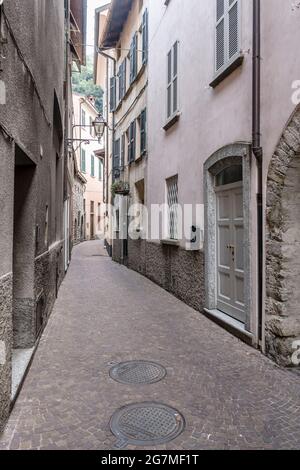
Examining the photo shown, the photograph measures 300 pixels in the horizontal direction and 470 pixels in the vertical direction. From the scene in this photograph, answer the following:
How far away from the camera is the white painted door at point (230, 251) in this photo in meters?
5.39

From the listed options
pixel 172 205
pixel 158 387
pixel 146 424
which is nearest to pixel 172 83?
pixel 172 205

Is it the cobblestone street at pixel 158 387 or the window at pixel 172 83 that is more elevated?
the window at pixel 172 83

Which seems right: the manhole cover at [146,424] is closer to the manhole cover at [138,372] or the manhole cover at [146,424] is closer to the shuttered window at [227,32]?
the manhole cover at [138,372]

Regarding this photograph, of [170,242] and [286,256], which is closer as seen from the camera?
[286,256]

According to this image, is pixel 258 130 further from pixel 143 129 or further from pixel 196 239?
pixel 143 129

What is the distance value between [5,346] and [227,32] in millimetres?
5393

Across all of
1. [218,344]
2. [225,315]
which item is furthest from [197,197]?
[218,344]

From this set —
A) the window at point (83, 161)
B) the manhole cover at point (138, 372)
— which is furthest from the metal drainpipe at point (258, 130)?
the window at point (83, 161)

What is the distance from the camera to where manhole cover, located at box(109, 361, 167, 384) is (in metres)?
3.71

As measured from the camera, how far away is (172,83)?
827cm

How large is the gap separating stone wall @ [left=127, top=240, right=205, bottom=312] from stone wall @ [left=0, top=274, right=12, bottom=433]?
4.12 metres

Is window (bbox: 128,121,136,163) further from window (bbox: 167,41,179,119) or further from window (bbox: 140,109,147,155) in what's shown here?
window (bbox: 167,41,179,119)

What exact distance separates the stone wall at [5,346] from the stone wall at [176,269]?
412cm

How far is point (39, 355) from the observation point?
14.4ft
